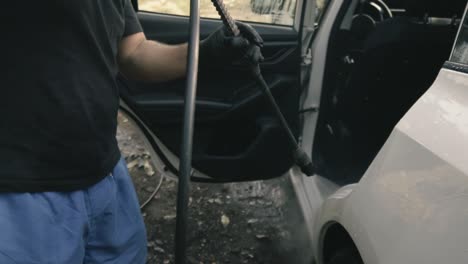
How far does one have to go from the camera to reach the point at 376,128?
2.01 metres

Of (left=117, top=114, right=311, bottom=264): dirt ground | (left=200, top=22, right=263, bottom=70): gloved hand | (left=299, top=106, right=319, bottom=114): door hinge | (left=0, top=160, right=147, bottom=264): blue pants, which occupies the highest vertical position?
(left=200, top=22, right=263, bottom=70): gloved hand

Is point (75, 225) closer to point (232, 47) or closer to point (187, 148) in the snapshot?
point (187, 148)

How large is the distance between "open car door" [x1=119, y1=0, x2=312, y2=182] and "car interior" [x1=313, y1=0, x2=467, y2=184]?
0.18 metres

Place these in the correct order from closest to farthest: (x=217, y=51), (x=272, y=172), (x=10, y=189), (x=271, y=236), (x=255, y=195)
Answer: (x=10, y=189) < (x=217, y=51) < (x=272, y=172) < (x=271, y=236) < (x=255, y=195)

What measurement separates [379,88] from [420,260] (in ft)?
3.88

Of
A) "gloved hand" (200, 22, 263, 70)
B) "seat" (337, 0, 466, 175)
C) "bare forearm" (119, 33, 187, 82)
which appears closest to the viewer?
→ "gloved hand" (200, 22, 263, 70)

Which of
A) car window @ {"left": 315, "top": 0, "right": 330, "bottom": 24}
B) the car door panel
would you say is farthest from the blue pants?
car window @ {"left": 315, "top": 0, "right": 330, "bottom": 24}

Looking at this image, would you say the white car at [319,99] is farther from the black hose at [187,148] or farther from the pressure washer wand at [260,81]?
the black hose at [187,148]

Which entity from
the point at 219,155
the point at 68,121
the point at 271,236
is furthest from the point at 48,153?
the point at 271,236

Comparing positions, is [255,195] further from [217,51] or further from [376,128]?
[217,51]

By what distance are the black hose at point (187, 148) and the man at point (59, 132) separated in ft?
0.84

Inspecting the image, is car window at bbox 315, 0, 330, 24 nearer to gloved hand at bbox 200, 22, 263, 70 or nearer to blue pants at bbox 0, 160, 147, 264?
gloved hand at bbox 200, 22, 263, 70

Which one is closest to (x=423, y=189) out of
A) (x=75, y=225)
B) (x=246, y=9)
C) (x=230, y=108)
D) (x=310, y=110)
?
(x=75, y=225)

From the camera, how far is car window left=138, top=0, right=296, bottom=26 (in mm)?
2146
